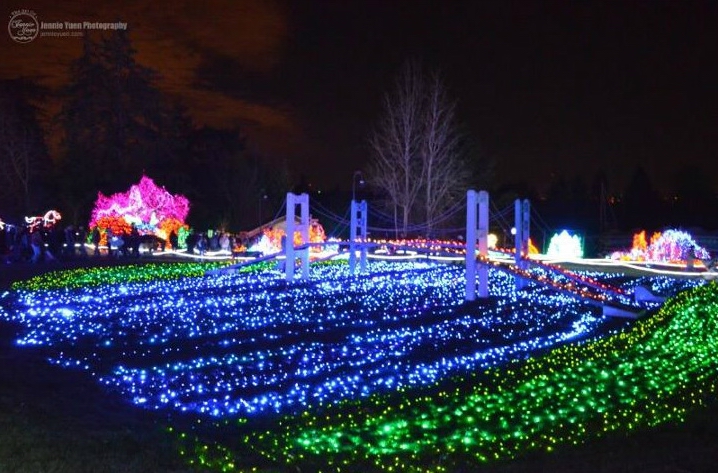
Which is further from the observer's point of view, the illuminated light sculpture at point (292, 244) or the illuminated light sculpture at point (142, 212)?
the illuminated light sculpture at point (142, 212)

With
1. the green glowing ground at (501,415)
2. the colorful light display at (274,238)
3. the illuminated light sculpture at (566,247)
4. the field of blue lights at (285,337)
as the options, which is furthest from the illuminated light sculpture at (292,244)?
the illuminated light sculpture at (566,247)

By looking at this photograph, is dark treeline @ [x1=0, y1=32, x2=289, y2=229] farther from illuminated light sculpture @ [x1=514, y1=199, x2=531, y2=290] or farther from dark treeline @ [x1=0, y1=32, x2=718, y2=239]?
illuminated light sculpture @ [x1=514, y1=199, x2=531, y2=290]

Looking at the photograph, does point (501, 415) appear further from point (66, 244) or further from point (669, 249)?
point (66, 244)

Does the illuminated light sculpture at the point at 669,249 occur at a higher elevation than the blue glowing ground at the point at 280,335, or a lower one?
higher

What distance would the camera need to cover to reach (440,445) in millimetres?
5922

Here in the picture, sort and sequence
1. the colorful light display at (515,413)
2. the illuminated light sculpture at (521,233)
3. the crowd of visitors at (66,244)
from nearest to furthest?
the colorful light display at (515,413) → the illuminated light sculpture at (521,233) → the crowd of visitors at (66,244)

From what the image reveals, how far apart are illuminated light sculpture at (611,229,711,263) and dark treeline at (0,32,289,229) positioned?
31.4m

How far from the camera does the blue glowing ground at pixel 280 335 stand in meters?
8.02

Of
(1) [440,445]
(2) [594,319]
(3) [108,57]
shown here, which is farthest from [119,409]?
(3) [108,57]

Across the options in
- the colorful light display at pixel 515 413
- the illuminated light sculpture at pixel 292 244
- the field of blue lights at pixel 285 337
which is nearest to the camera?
the colorful light display at pixel 515 413

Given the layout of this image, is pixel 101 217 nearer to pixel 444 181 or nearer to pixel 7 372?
pixel 444 181

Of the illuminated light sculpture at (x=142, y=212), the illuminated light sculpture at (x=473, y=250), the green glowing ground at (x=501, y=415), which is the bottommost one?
the green glowing ground at (x=501, y=415)

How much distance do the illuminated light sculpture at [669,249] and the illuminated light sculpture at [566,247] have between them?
3.99 metres

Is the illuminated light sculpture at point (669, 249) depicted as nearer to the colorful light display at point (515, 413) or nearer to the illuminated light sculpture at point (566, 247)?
the illuminated light sculpture at point (566, 247)
